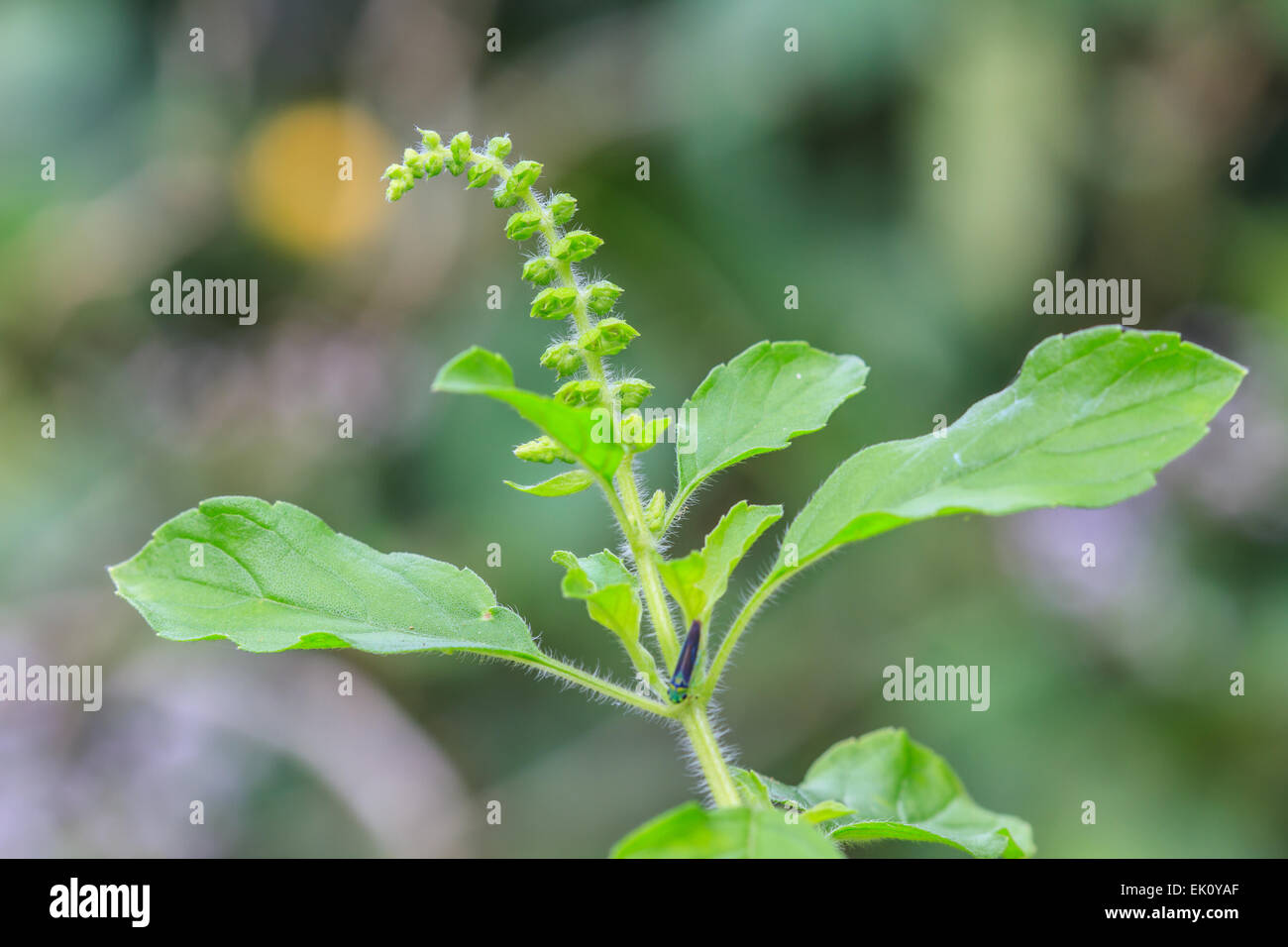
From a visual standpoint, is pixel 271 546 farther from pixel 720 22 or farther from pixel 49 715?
pixel 720 22

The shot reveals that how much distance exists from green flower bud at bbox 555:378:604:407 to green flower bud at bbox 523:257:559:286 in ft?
0.33

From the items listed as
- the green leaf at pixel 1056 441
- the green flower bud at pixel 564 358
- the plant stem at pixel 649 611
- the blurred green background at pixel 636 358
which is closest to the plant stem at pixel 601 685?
the plant stem at pixel 649 611

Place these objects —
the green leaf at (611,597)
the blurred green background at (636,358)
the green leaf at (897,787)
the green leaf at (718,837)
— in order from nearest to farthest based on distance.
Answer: the green leaf at (718,837) → the green leaf at (611,597) → the green leaf at (897,787) → the blurred green background at (636,358)

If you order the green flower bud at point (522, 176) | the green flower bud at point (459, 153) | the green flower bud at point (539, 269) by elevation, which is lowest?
the green flower bud at point (539, 269)

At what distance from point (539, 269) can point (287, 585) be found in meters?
0.36

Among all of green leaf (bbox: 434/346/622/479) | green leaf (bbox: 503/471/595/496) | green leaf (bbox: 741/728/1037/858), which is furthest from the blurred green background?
green leaf (bbox: 434/346/622/479)

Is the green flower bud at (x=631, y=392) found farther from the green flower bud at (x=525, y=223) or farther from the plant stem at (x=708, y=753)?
the plant stem at (x=708, y=753)

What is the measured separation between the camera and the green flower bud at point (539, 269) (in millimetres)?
965

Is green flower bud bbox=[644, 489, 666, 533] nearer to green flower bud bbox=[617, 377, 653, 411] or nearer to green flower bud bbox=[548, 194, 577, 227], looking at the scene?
green flower bud bbox=[617, 377, 653, 411]

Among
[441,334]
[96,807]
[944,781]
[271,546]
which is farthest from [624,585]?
[441,334]

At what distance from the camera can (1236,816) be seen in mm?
3818

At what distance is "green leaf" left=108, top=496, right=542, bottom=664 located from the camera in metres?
0.95

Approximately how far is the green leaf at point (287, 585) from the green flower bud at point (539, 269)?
264mm

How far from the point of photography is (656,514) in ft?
3.22
